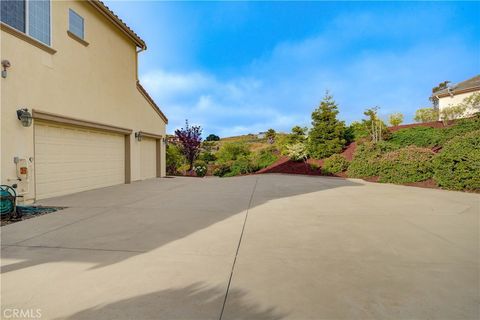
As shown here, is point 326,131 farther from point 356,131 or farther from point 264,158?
point 264,158

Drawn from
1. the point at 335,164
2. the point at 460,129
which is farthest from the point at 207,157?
the point at 460,129

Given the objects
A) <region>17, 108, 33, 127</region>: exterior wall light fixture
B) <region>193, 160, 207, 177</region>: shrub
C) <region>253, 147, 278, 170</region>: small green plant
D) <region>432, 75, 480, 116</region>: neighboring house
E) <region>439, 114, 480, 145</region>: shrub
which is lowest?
<region>193, 160, 207, 177</region>: shrub

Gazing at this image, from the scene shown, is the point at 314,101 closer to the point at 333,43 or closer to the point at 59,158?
the point at 333,43

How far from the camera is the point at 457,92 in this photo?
21.8 metres

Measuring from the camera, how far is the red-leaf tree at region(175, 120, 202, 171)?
52.5 ft

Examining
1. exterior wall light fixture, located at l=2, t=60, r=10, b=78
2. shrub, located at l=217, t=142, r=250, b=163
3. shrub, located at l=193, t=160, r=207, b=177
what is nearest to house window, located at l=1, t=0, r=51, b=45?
exterior wall light fixture, located at l=2, t=60, r=10, b=78

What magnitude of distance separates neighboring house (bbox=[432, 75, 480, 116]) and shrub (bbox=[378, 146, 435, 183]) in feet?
49.7

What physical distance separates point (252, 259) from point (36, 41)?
7748mm

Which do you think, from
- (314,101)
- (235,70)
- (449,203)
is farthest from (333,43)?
(449,203)

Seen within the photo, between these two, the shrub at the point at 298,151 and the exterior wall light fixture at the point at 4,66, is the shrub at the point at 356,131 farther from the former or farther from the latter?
the exterior wall light fixture at the point at 4,66

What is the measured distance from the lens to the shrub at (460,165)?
24.8 ft

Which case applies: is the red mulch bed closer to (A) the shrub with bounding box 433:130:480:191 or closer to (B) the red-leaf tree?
(B) the red-leaf tree

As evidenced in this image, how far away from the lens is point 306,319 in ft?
5.87

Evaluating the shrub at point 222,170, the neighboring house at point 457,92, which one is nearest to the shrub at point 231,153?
the shrub at point 222,170
